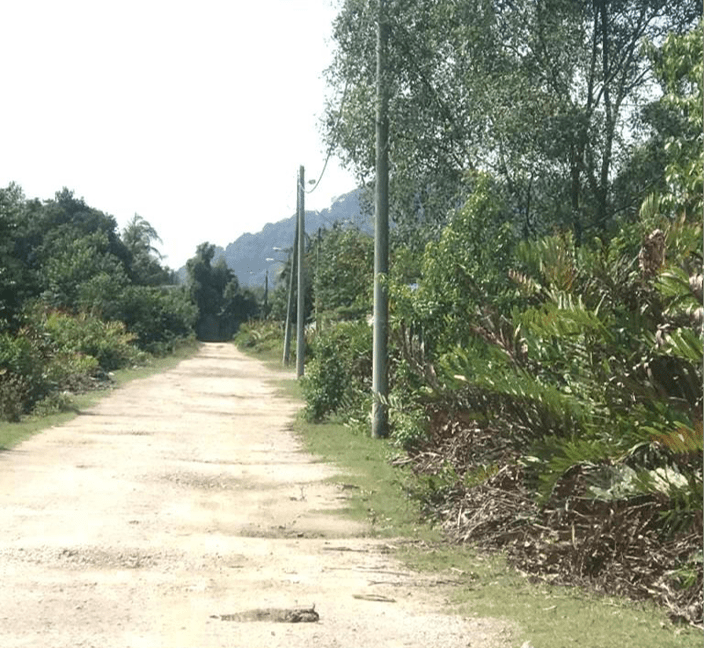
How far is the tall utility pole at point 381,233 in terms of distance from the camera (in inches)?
714

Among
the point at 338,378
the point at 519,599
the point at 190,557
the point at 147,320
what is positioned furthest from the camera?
the point at 147,320

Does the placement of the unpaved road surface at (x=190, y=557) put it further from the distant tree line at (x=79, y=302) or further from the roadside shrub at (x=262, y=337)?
the roadside shrub at (x=262, y=337)

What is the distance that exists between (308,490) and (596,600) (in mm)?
5885

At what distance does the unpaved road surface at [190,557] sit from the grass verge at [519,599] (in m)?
0.22

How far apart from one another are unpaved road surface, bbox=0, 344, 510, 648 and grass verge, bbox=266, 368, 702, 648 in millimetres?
222

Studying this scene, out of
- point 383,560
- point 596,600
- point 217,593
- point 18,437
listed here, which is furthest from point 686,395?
point 18,437

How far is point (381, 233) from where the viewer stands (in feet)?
60.0

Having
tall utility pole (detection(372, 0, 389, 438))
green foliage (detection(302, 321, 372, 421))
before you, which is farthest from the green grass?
tall utility pole (detection(372, 0, 389, 438))

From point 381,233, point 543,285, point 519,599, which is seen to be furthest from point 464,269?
point 519,599

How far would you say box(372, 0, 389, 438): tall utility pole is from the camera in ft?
59.5

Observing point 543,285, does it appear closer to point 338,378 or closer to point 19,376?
Result: point 338,378

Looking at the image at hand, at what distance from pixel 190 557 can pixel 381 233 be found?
387 inches

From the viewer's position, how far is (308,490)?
1320 centimetres

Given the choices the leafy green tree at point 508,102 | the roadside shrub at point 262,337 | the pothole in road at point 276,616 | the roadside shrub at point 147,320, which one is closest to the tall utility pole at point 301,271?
the roadside shrub at point 147,320
